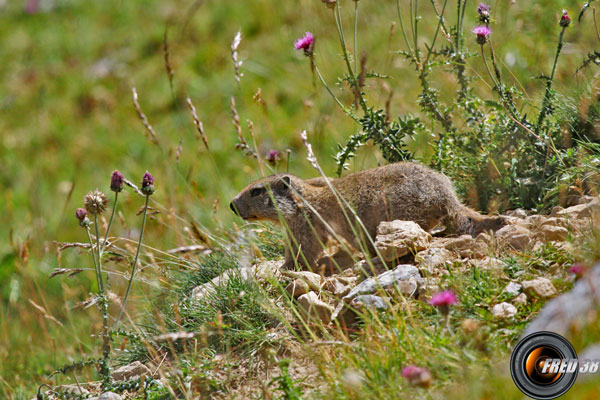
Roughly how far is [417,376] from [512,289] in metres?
1.12

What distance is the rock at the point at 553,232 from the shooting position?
419 cm

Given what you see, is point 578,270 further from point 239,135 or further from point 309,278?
point 239,135

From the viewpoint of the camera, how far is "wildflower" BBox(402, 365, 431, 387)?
9.49ft

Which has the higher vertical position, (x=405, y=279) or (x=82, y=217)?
(x=82, y=217)

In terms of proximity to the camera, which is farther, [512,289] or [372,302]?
[372,302]

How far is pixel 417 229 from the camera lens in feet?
16.2

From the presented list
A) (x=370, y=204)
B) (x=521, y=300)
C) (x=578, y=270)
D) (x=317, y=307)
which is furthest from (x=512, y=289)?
(x=370, y=204)

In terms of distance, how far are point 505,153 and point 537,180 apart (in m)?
0.35

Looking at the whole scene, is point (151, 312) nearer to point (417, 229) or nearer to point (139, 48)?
point (417, 229)

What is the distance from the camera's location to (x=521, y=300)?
369 centimetres

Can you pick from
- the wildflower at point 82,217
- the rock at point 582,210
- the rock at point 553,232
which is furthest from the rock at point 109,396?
the rock at point 582,210

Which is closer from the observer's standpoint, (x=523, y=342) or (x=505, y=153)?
(x=523, y=342)

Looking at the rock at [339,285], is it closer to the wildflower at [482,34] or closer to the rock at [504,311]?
the rock at [504,311]

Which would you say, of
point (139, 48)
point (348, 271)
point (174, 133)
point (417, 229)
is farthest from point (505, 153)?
point (139, 48)
